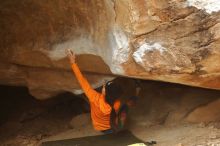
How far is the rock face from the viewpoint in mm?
2617

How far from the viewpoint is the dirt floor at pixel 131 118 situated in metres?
3.29

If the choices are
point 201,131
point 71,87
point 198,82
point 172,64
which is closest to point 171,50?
point 172,64

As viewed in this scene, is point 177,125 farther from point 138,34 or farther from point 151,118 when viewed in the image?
point 138,34

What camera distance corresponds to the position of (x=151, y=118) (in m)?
3.86

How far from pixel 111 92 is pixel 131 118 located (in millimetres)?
594

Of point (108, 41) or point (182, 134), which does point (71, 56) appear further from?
point (182, 134)

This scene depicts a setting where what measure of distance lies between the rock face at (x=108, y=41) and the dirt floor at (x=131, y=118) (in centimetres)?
46

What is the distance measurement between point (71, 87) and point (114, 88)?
27.3 inches

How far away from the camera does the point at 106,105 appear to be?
3.46 m

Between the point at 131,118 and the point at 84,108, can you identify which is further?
the point at 84,108

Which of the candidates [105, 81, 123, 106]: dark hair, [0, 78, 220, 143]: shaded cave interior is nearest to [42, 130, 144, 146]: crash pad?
[0, 78, 220, 143]: shaded cave interior

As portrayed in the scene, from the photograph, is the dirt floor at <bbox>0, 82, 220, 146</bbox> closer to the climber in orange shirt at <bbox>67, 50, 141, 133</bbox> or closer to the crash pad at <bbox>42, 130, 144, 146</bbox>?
the crash pad at <bbox>42, 130, 144, 146</bbox>

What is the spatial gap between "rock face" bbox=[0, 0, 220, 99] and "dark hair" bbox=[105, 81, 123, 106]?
0.67ft

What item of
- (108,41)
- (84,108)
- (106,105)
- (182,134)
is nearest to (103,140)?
(106,105)
